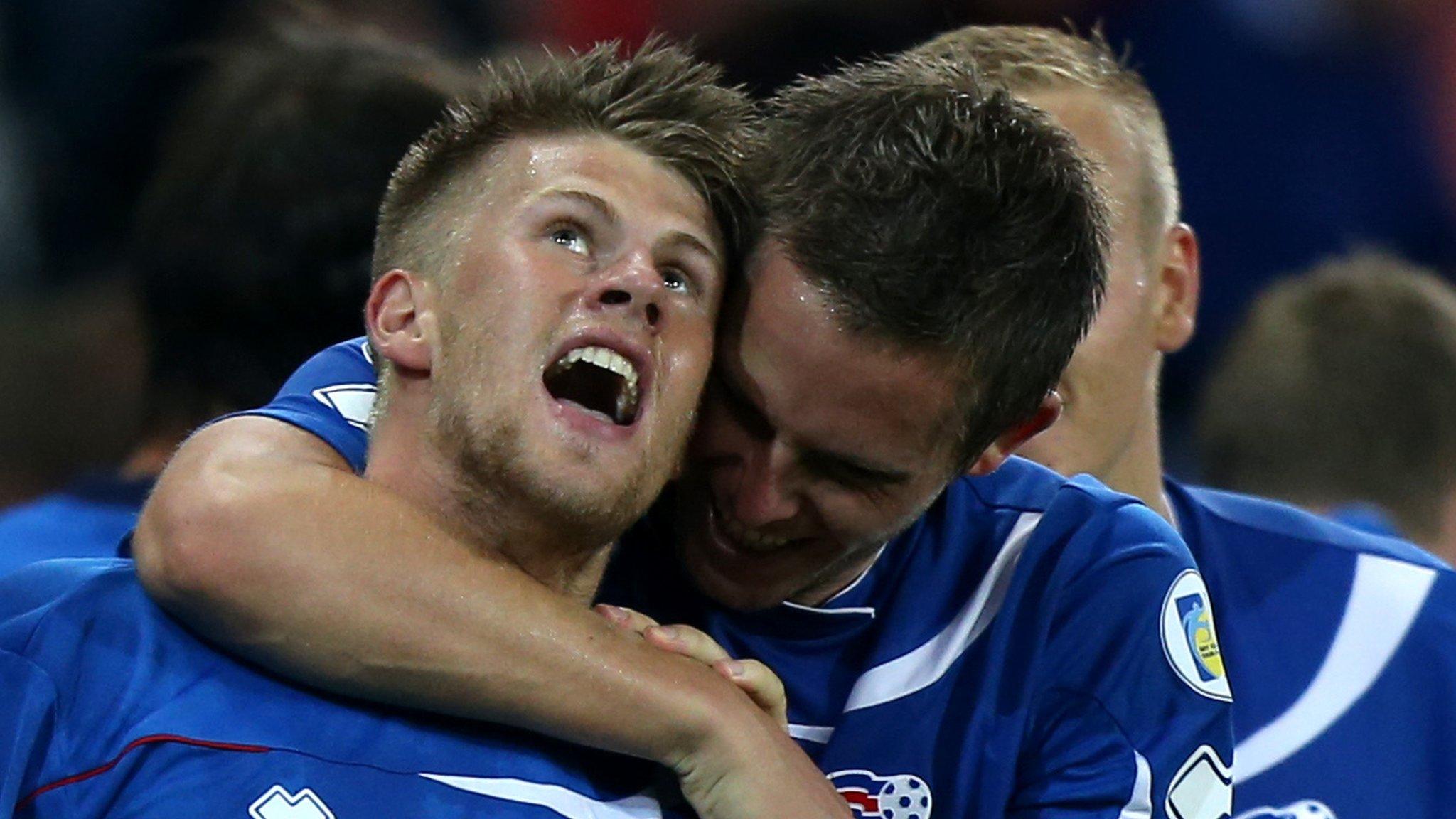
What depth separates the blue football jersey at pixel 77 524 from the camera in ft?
8.98

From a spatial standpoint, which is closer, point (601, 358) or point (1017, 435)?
point (601, 358)

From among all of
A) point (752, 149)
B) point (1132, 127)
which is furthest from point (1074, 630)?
point (1132, 127)

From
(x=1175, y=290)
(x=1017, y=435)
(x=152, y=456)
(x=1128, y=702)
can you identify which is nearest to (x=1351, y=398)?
(x=1175, y=290)

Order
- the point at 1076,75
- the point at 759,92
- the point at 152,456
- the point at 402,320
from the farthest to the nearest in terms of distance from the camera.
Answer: the point at 759,92 → the point at 152,456 → the point at 1076,75 → the point at 402,320

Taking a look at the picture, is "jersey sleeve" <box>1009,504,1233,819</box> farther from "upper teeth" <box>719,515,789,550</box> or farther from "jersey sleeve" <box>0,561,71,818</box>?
"jersey sleeve" <box>0,561,71,818</box>

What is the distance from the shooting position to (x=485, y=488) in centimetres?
175

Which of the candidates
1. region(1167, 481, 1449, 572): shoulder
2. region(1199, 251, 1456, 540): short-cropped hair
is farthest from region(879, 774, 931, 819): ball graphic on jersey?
region(1199, 251, 1456, 540): short-cropped hair

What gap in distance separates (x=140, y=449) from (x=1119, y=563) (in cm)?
171

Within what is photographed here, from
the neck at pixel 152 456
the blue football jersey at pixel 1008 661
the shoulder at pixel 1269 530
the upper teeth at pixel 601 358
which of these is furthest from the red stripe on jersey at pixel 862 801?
the neck at pixel 152 456

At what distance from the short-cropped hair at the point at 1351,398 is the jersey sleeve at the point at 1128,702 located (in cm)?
188

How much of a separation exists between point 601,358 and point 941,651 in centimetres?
46

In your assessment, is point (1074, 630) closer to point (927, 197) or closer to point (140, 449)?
point (927, 197)

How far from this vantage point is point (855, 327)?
5.61 feet

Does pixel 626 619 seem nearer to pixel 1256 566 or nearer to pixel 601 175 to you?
pixel 601 175
